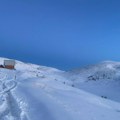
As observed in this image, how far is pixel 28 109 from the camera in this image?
11.2 meters

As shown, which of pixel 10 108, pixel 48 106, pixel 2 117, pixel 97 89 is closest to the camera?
pixel 2 117

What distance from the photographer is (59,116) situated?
983cm

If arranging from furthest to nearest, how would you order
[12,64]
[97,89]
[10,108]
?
[12,64], [97,89], [10,108]

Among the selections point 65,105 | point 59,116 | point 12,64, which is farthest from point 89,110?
point 12,64

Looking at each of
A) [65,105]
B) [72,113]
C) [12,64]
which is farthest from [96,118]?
[12,64]

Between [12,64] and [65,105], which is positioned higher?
[12,64]

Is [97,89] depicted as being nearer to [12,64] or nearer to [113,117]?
[113,117]

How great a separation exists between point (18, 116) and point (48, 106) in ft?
8.02

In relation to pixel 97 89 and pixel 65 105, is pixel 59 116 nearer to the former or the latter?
pixel 65 105

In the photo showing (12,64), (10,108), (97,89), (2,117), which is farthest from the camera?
(12,64)

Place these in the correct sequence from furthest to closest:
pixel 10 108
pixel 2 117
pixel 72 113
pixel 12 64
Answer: pixel 12 64 → pixel 10 108 → pixel 72 113 → pixel 2 117

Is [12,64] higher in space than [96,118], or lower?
higher

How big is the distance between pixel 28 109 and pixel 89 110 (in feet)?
7.50

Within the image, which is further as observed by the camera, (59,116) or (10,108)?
(10,108)
